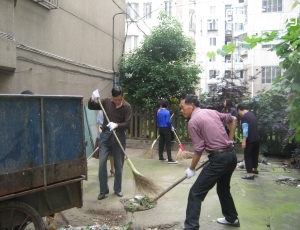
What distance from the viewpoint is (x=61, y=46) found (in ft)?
26.0

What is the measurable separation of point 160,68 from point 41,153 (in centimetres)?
799

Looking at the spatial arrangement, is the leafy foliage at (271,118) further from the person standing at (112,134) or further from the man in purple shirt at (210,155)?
the man in purple shirt at (210,155)

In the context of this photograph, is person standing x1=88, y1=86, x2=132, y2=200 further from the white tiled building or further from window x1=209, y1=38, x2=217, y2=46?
window x1=209, y1=38, x2=217, y2=46

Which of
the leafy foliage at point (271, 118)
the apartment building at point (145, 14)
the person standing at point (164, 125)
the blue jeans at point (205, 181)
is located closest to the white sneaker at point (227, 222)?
the blue jeans at point (205, 181)

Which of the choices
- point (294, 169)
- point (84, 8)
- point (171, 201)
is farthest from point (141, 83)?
point (171, 201)

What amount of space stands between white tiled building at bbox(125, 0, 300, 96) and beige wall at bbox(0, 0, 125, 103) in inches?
122

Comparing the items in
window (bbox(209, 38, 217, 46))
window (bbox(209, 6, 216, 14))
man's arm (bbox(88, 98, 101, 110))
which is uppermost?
window (bbox(209, 6, 216, 14))

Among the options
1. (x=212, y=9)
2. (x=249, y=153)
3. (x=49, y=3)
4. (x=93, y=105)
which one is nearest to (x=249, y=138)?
(x=249, y=153)

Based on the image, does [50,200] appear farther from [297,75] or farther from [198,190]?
[297,75]

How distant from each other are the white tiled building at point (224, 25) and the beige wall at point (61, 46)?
10.2ft

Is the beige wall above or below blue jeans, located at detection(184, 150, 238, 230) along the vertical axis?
above

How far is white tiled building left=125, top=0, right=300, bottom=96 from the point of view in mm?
18938

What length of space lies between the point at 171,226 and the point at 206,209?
0.85 m

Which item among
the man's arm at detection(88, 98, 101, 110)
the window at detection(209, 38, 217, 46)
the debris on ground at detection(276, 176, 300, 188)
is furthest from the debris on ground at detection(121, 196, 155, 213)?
the window at detection(209, 38, 217, 46)
